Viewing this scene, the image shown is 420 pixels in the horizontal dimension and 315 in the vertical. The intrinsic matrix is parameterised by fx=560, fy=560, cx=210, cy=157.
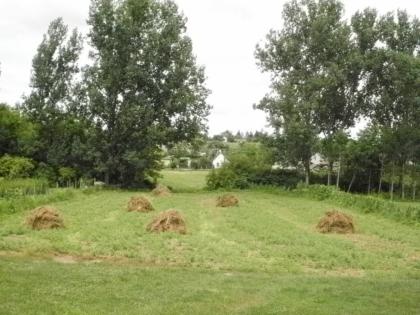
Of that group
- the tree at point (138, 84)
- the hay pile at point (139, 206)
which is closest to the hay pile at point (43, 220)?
the hay pile at point (139, 206)

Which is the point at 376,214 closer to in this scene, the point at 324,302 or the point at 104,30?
the point at 324,302

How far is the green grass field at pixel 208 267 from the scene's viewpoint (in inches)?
447

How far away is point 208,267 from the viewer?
52.9 ft

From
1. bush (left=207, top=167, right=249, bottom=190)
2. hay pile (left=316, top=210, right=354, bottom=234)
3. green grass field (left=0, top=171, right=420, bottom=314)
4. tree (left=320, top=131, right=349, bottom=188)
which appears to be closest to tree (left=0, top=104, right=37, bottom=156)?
bush (left=207, top=167, right=249, bottom=190)

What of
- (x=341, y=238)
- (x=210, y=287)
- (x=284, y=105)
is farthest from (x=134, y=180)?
(x=210, y=287)

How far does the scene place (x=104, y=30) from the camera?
154ft

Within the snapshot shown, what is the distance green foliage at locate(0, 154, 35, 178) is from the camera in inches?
1651

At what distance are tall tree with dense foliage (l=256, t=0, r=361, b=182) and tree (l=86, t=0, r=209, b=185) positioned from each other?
25.1 ft

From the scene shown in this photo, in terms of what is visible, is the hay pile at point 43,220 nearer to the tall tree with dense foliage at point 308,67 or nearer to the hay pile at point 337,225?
the hay pile at point 337,225

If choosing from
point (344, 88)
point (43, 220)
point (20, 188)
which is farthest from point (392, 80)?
point (43, 220)

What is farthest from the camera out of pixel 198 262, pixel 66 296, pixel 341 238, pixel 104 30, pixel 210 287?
pixel 104 30

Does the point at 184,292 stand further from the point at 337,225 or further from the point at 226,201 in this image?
the point at 226,201

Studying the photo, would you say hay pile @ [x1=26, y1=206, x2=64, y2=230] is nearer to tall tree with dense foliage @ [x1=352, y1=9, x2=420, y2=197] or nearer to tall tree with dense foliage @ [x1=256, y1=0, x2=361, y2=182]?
tall tree with dense foliage @ [x1=256, y1=0, x2=361, y2=182]

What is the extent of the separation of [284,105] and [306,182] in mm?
7487
